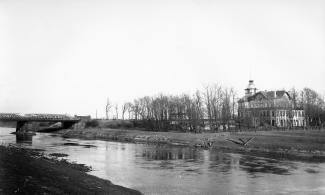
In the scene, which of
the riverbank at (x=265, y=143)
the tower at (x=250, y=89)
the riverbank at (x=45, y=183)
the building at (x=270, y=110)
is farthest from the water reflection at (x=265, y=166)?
the tower at (x=250, y=89)

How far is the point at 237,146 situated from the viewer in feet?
216

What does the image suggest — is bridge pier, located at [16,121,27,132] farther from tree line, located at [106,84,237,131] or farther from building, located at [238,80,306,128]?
building, located at [238,80,306,128]

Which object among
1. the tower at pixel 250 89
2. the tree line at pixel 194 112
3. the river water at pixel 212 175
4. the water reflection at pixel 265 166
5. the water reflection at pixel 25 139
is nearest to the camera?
the river water at pixel 212 175

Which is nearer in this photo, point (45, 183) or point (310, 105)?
point (45, 183)

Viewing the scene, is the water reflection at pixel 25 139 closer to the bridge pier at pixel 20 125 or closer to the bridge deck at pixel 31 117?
the bridge deck at pixel 31 117

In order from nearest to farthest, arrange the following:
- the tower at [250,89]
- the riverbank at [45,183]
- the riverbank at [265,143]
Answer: the riverbank at [45,183] < the riverbank at [265,143] < the tower at [250,89]

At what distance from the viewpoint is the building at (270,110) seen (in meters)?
123

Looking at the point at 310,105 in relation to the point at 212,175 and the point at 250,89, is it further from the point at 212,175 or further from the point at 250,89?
the point at 212,175

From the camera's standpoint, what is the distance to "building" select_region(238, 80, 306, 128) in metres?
123

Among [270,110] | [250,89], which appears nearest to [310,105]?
[270,110]

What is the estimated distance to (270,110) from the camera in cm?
13688

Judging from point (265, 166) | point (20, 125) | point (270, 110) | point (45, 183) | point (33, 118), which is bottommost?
point (265, 166)

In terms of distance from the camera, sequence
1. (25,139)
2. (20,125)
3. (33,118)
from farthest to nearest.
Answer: (20,125), (33,118), (25,139)

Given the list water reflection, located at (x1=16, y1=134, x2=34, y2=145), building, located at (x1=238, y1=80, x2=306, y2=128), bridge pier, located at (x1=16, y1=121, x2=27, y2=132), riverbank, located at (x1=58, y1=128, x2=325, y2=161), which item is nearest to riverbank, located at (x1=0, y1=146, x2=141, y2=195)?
riverbank, located at (x1=58, y1=128, x2=325, y2=161)
